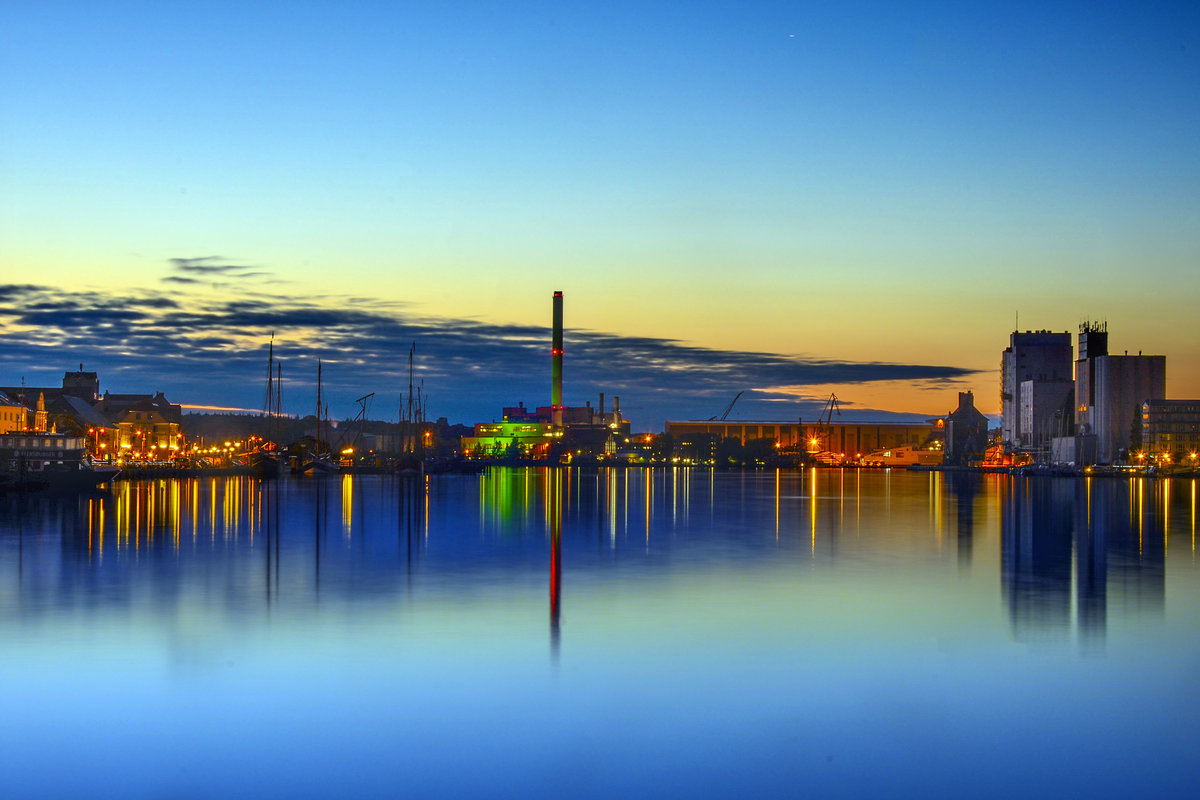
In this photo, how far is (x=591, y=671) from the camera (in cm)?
1552

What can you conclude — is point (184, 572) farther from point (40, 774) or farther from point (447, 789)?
point (447, 789)

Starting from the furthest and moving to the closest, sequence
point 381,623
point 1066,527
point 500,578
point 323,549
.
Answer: point 1066,527
point 323,549
point 500,578
point 381,623

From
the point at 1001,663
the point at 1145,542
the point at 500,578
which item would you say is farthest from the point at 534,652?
the point at 1145,542

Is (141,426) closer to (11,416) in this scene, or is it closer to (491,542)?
(11,416)

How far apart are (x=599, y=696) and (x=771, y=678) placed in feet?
8.98

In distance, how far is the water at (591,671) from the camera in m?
10.9

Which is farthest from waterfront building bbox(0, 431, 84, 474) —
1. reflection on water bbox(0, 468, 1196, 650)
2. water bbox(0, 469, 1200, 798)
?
water bbox(0, 469, 1200, 798)

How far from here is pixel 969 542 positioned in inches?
1485

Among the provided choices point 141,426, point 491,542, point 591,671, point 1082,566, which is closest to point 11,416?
point 141,426

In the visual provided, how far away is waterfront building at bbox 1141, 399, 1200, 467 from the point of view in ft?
543

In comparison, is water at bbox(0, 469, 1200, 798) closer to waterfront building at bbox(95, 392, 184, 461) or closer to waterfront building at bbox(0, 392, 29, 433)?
waterfront building at bbox(0, 392, 29, 433)

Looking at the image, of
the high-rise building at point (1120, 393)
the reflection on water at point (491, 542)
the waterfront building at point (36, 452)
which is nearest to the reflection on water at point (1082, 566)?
the reflection on water at point (491, 542)

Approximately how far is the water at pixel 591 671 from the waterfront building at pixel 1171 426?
149770 mm

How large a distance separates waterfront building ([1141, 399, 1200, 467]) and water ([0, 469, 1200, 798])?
14977 cm
